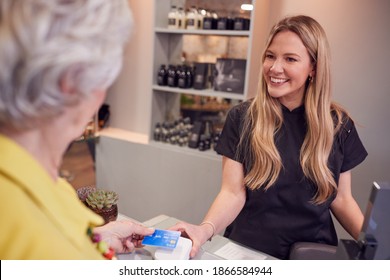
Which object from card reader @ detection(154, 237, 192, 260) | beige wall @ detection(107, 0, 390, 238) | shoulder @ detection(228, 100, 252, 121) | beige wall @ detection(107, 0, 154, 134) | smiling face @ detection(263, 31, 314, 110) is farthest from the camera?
beige wall @ detection(107, 0, 154, 134)

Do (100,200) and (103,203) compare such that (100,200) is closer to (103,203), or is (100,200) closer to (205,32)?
(103,203)

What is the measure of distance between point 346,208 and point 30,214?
1.39 m

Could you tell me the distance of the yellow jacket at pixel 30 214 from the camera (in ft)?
1.70

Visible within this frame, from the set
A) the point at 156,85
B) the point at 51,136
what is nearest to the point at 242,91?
the point at 156,85

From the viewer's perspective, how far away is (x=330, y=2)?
8.61 feet

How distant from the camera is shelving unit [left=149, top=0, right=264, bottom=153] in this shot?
101 inches

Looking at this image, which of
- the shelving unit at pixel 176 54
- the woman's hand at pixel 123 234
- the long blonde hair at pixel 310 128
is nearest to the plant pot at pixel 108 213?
the woman's hand at pixel 123 234

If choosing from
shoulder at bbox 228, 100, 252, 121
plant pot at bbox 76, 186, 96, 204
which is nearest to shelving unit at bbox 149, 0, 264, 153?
shoulder at bbox 228, 100, 252, 121

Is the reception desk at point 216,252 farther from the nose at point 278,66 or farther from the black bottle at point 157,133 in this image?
the black bottle at point 157,133

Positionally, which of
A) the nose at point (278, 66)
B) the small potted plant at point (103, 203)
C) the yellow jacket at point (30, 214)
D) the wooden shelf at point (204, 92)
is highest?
the nose at point (278, 66)

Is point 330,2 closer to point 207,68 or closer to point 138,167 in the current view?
point 207,68

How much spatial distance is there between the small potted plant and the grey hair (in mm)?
720

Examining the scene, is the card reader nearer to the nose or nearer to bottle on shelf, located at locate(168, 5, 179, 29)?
the nose

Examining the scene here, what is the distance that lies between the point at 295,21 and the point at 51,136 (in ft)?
3.97
